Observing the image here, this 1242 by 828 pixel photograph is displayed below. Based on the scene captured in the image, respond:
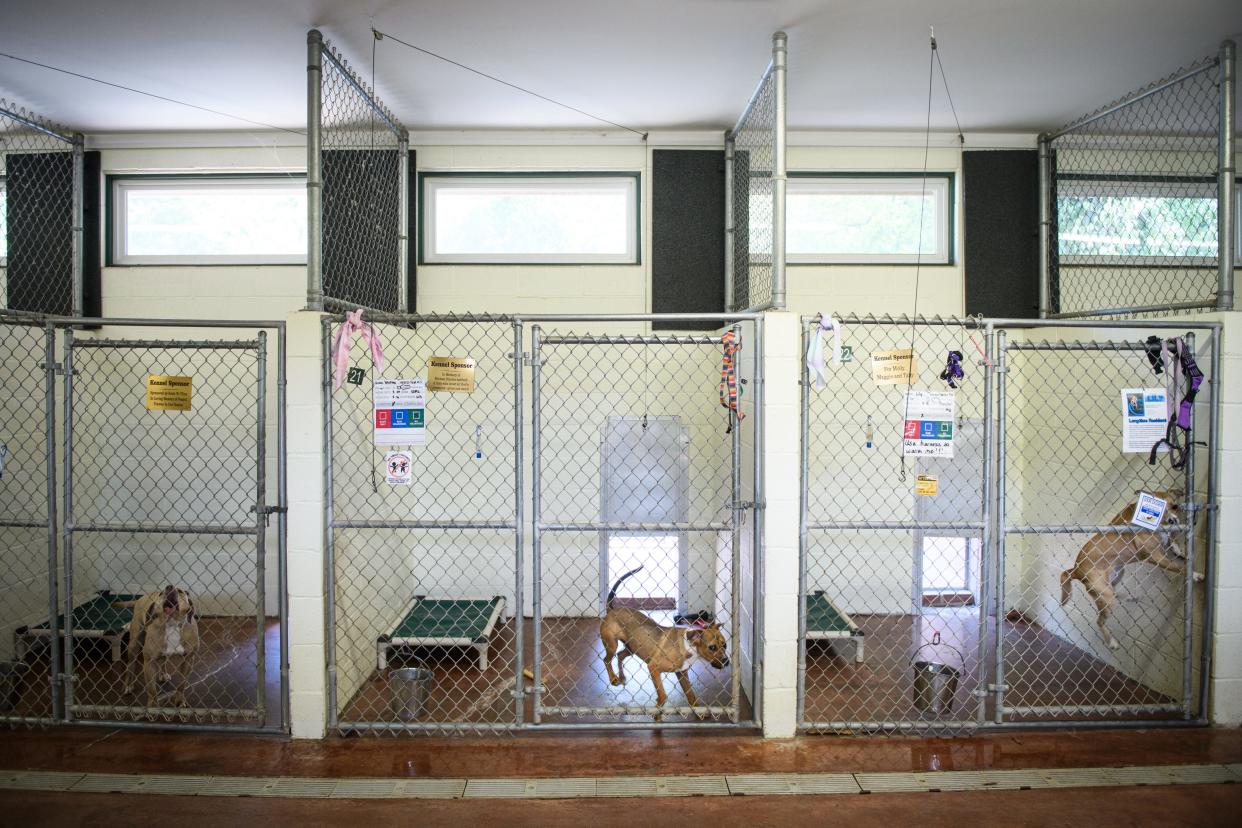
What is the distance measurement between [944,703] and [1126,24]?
3.63 m

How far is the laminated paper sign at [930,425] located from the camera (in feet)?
11.8

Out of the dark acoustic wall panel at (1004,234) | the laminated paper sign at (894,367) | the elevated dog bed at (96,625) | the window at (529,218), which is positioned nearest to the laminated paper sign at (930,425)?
the laminated paper sign at (894,367)

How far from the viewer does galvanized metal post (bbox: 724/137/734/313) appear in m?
5.27

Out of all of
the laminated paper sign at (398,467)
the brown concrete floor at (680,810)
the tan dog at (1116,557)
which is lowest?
the brown concrete floor at (680,810)

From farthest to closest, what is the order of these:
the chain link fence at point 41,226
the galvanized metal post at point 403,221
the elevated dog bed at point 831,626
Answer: the chain link fence at point 41,226, the galvanized metal post at point 403,221, the elevated dog bed at point 831,626

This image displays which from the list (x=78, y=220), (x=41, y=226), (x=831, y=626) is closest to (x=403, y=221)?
(x=78, y=220)

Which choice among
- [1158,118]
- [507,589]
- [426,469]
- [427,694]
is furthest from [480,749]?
[1158,118]

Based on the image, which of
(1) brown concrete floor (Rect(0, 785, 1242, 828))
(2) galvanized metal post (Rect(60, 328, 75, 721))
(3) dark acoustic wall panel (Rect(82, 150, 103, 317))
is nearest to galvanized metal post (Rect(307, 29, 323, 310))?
(2) galvanized metal post (Rect(60, 328, 75, 721))

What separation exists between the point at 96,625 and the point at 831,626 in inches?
188

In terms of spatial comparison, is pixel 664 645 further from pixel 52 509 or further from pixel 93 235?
pixel 93 235

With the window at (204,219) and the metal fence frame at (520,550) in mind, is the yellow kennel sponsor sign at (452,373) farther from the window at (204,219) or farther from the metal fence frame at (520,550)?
the window at (204,219)

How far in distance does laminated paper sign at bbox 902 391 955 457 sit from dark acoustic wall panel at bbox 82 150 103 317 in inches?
223

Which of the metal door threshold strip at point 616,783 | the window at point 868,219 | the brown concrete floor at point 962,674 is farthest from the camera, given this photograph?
the window at point 868,219

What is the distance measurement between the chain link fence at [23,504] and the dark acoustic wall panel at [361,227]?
1806 millimetres
